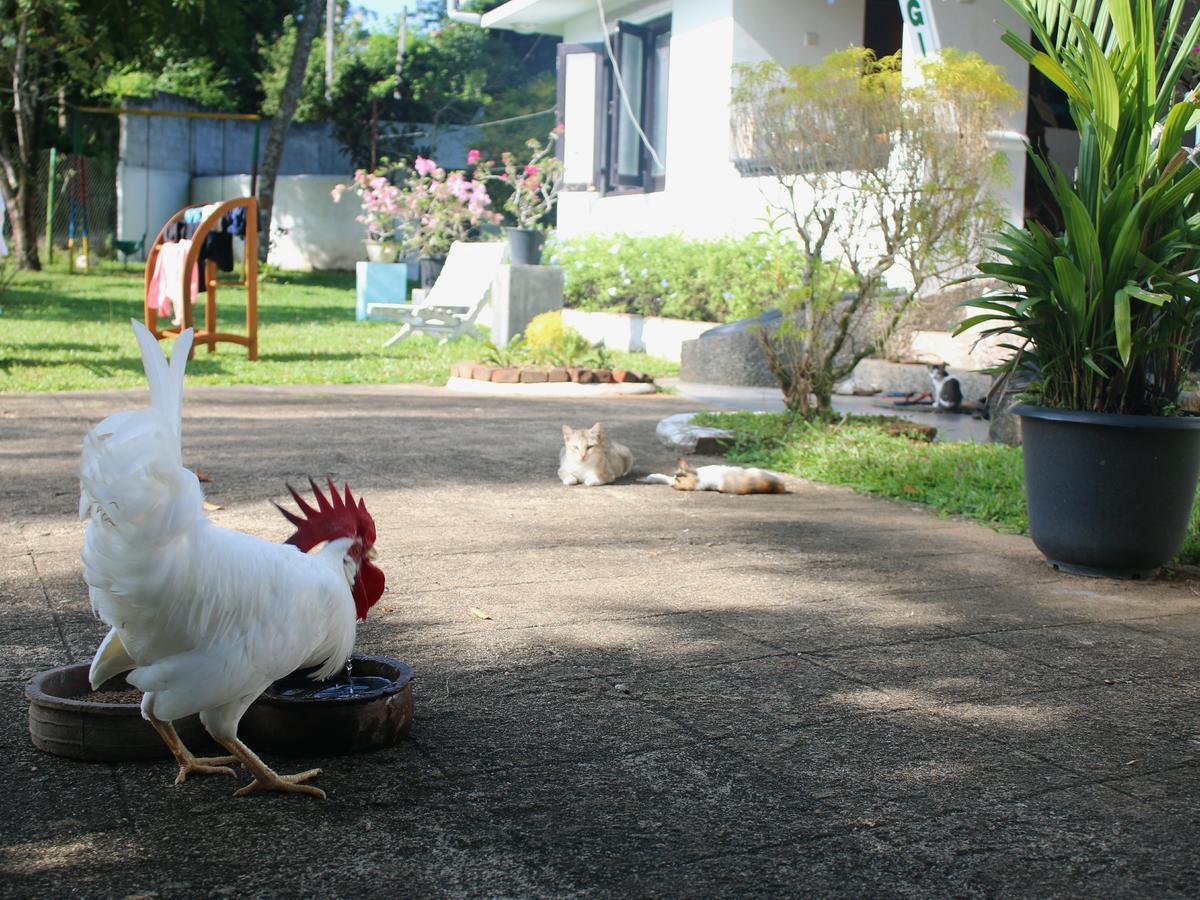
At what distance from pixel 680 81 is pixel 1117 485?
12.1 metres

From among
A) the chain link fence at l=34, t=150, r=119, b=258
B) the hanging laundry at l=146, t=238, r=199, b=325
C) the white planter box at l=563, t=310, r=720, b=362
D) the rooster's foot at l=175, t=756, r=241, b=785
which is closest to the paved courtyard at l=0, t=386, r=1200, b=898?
the rooster's foot at l=175, t=756, r=241, b=785

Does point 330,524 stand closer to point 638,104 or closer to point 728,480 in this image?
point 728,480

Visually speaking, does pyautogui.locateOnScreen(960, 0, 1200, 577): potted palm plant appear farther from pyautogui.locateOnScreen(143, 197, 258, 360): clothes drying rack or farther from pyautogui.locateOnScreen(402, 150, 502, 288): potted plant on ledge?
pyautogui.locateOnScreen(402, 150, 502, 288): potted plant on ledge

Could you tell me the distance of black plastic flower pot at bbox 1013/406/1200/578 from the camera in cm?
477

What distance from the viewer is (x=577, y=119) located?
18.7 m

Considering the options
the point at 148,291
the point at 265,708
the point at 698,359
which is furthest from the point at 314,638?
the point at 148,291

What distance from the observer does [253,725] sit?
303 centimetres

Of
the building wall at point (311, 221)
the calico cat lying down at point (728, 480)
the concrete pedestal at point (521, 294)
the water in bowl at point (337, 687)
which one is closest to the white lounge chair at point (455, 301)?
the concrete pedestal at point (521, 294)

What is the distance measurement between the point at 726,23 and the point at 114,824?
13654mm

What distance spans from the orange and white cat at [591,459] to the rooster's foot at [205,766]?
3.90 meters

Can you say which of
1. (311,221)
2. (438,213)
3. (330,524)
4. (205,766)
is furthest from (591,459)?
(311,221)

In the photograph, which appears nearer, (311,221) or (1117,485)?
(1117,485)

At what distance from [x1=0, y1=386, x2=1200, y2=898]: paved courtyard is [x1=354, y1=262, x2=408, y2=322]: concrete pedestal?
39.0ft

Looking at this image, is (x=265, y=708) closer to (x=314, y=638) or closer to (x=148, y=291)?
(x=314, y=638)
